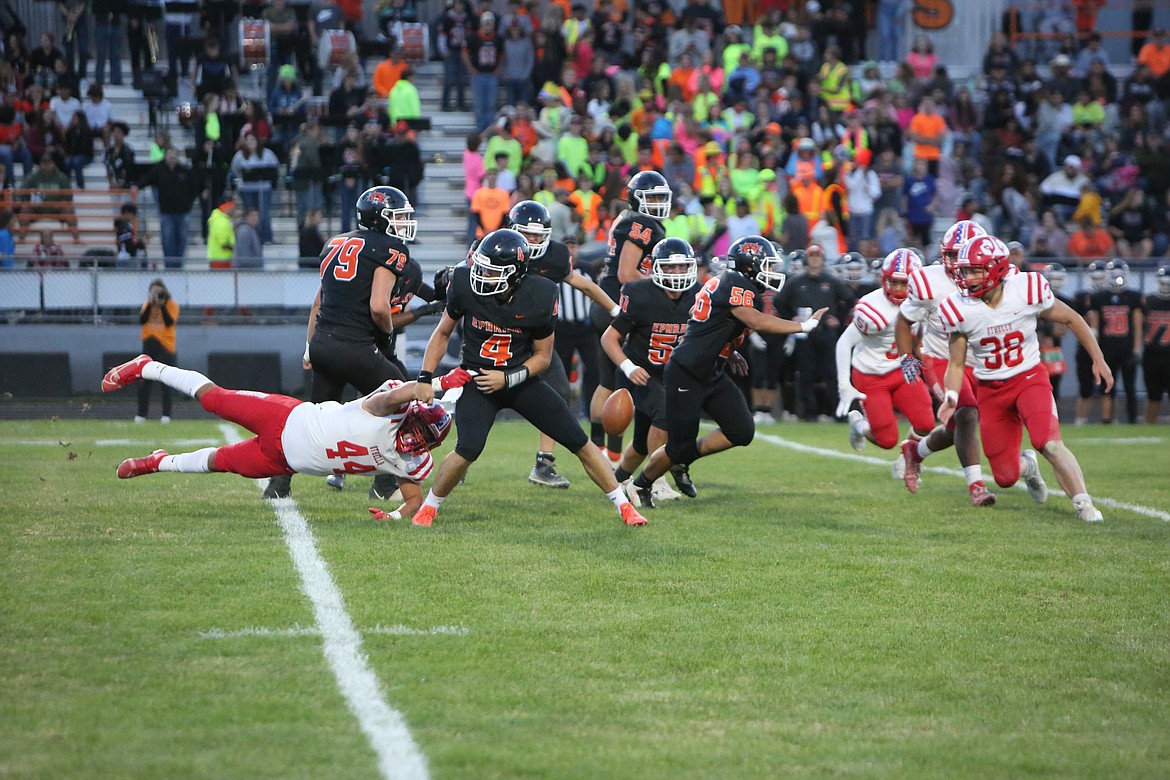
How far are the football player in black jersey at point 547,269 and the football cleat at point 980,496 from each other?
2551 mm

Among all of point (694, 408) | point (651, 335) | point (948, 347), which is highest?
point (651, 335)

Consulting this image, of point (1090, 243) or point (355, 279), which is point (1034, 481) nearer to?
point (355, 279)

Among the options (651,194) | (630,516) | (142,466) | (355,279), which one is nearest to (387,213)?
(355,279)

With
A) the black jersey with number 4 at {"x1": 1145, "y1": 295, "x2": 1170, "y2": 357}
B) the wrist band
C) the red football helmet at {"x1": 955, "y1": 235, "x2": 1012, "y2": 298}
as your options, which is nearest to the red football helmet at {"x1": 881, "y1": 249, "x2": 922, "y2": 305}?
the red football helmet at {"x1": 955, "y1": 235, "x2": 1012, "y2": 298}

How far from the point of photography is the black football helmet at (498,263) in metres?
7.42

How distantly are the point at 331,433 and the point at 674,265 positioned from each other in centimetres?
241

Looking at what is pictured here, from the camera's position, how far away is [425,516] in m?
7.64

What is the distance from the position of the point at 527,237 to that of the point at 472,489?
1.73 metres

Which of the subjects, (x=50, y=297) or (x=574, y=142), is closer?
(x=50, y=297)

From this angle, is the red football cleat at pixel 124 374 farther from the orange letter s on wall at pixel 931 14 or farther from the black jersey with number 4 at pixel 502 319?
the orange letter s on wall at pixel 931 14

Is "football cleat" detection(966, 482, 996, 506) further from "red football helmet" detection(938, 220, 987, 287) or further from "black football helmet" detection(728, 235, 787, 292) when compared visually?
"black football helmet" detection(728, 235, 787, 292)

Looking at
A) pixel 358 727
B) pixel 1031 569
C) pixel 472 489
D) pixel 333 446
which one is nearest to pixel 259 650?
pixel 358 727

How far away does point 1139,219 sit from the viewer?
1911 centimetres

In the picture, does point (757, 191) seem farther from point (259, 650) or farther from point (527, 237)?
point (259, 650)
